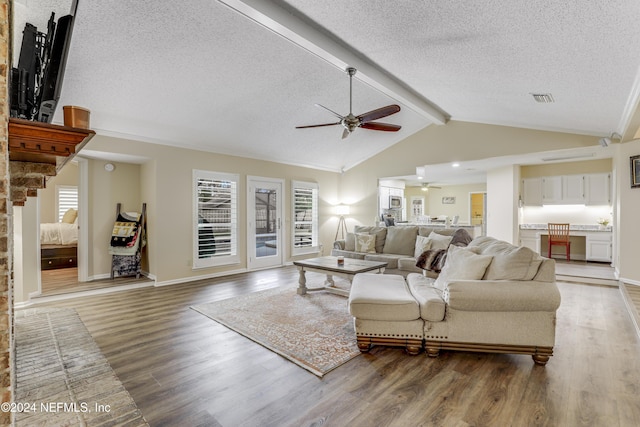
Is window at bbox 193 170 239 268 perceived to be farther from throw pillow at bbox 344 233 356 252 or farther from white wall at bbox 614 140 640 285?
white wall at bbox 614 140 640 285

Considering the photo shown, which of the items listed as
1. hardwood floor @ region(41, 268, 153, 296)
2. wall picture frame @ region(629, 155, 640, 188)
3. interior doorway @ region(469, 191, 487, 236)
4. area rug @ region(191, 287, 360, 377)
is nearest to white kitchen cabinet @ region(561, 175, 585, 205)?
wall picture frame @ region(629, 155, 640, 188)

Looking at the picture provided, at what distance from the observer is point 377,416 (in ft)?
6.03

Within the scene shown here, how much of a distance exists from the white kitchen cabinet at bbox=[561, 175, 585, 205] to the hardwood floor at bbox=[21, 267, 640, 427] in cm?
489

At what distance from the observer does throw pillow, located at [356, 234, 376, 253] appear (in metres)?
5.85

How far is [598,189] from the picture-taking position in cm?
692

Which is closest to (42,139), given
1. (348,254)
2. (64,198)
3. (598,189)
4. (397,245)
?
(348,254)

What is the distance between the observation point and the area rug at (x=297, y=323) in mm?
2619

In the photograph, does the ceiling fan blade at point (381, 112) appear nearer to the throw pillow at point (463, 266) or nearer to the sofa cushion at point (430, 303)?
the throw pillow at point (463, 266)

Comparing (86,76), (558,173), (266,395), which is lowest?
(266,395)

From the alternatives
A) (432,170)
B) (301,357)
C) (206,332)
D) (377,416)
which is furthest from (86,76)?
(432,170)

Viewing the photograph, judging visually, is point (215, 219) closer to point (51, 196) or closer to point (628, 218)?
point (51, 196)

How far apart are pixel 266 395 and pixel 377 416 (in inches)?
29.0

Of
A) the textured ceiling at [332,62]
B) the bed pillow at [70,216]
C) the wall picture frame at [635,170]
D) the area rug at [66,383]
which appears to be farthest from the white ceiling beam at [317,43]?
the bed pillow at [70,216]

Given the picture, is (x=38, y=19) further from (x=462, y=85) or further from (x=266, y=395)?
(x=462, y=85)
